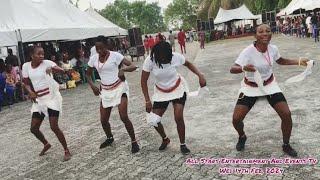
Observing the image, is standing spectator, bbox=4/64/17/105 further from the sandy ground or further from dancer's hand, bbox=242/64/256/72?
dancer's hand, bbox=242/64/256/72

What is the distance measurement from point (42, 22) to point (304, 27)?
54.5ft

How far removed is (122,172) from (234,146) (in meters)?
1.50

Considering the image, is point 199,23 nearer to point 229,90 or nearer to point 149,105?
point 229,90

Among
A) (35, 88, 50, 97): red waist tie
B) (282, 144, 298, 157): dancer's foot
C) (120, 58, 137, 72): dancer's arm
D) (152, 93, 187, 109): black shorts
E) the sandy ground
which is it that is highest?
(120, 58, 137, 72): dancer's arm

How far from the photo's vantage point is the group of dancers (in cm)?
539

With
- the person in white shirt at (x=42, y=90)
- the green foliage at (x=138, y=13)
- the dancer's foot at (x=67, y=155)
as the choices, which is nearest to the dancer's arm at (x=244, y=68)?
the person in white shirt at (x=42, y=90)

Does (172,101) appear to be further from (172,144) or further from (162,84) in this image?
(172,144)

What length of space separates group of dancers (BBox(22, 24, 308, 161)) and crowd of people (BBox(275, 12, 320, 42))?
17634 millimetres

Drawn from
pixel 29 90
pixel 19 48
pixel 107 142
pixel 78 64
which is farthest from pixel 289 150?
pixel 78 64

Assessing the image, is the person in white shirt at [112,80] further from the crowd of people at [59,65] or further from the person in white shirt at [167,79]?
the crowd of people at [59,65]

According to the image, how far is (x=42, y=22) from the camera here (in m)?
15.9

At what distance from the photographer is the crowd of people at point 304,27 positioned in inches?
897

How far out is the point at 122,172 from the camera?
Result: 5633 millimetres

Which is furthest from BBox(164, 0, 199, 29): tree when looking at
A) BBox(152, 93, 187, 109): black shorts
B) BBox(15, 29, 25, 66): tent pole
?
BBox(152, 93, 187, 109): black shorts
